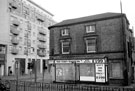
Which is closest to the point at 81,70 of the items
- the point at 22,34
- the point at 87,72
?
the point at 87,72

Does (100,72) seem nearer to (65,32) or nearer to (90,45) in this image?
(90,45)

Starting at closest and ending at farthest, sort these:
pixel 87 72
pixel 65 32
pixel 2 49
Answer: pixel 87 72
pixel 65 32
pixel 2 49

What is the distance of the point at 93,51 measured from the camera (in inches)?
970

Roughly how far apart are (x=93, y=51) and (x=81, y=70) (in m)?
3.35

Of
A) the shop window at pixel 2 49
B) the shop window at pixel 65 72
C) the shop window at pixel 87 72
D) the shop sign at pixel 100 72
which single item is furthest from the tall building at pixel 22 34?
the shop sign at pixel 100 72

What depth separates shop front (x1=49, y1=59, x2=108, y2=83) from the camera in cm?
2238

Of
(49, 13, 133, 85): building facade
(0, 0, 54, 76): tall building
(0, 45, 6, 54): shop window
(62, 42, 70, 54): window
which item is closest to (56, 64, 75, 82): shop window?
(49, 13, 133, 85): building facade

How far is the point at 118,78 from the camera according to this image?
72.8 feet

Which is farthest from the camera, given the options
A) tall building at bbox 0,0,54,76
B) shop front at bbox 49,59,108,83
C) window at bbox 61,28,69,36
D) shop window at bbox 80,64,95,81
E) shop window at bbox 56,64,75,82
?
tall building at bbox 0,0,54,76

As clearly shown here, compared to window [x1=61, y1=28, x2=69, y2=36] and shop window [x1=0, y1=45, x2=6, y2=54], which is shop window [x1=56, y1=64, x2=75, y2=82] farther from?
shop window [x1=0, y1=45, x2=6, y2=54]

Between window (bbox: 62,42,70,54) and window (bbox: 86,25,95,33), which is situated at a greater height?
window (bbox: 86,25,95,33)

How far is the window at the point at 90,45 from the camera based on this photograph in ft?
80.9

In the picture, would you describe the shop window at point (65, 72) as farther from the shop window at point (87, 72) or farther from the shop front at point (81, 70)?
the shop window at point (87, 72)

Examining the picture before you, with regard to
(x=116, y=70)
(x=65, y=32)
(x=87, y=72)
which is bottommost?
(x=87, y=72)
